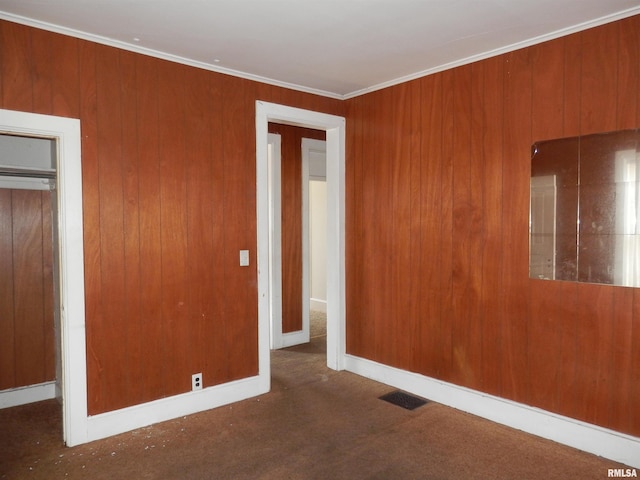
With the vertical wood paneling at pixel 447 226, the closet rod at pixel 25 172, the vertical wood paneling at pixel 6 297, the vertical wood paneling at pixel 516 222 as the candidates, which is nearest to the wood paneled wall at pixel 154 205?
the closet rod at pixel 25 172

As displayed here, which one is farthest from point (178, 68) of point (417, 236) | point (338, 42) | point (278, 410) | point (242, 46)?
point (278, 410)

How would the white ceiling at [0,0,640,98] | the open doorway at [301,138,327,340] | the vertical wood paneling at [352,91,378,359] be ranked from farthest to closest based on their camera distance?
the open doorway at [301,138,327,340] < the vertical wood paneling at [352,91,378,359] < the white ceiling at [0,0,640,98]

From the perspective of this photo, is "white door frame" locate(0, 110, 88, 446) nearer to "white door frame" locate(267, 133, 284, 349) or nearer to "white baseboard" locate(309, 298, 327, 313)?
"white door frame" locate(267, 133, 284, 349)

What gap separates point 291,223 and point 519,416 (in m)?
3.12

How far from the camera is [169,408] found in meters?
3.30

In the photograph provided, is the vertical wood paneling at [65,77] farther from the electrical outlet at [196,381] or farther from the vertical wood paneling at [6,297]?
the electrical outlet at [196,381]

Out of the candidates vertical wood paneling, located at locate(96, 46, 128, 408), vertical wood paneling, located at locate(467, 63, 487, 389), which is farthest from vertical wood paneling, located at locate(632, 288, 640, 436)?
vertical wood paneling, located at locate(96, 46, 128, 408)

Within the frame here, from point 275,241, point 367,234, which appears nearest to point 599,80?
point 367,234

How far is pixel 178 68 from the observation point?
332cm

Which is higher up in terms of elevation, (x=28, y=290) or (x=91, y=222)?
(x=91, y=222)

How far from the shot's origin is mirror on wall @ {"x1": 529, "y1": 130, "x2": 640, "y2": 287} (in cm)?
261

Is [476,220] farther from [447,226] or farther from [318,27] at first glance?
[318,27]
